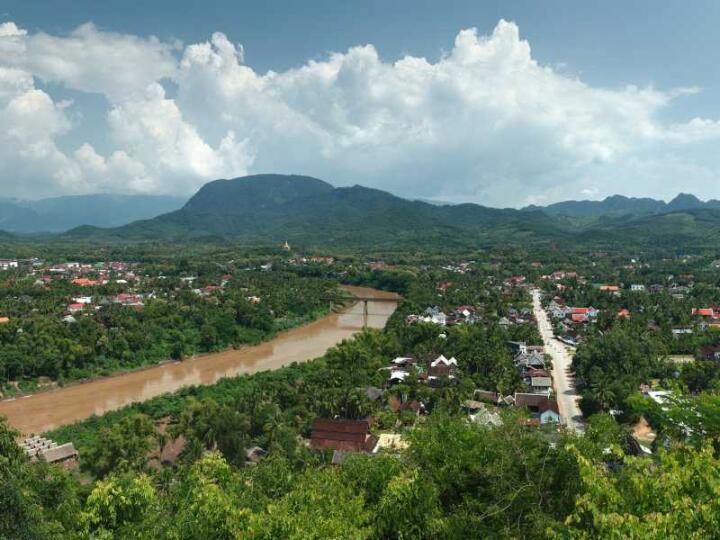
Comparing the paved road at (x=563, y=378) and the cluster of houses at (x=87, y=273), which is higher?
the cluster of houses at (x=87, y=273)

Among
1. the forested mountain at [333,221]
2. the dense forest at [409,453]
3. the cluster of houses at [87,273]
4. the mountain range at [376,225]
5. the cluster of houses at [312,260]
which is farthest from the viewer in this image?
the forested mountain at [333,221]

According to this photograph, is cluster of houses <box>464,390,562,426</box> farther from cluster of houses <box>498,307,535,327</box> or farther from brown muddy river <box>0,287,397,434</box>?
cluster of houses <box>498,307,535,327</box>

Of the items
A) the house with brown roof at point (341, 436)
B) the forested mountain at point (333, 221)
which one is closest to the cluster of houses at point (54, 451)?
the house with brown roof at point (341, 436)

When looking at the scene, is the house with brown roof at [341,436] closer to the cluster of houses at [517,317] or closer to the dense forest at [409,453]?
the dense forest at [409,453]

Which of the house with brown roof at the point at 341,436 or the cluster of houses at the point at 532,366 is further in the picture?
the cluster of houses at the point at 532,366

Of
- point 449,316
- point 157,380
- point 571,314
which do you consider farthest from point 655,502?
point 571,314

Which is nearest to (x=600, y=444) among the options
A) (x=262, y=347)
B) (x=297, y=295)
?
(x=262, y=347)
